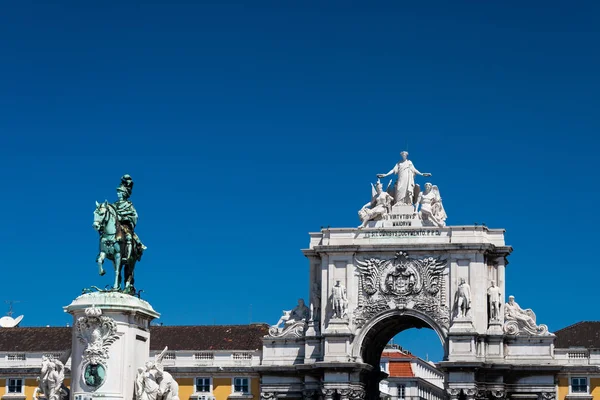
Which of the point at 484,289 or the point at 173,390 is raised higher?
the point at 484,289

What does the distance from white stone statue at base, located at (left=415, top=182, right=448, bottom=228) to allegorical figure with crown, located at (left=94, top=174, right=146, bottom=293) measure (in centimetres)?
→ 3557

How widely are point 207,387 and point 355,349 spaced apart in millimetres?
8958

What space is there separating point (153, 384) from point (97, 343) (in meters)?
1.61

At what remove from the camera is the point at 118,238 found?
105 ft

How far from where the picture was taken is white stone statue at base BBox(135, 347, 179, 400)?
31.0 m

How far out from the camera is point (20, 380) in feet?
233

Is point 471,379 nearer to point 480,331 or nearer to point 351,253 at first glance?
point 480,331

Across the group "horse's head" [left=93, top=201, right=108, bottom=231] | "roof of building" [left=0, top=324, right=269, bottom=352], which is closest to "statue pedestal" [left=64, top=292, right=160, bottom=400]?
"horse's head" [left=93, top=201, right=108, bottom=231]

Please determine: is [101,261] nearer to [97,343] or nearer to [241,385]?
[97,343]

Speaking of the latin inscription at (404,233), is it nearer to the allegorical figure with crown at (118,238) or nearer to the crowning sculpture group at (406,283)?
the crowning sculpture group at (406,283)

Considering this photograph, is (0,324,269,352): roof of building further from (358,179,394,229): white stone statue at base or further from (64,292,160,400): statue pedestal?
(64,292,160,400): statue pedestal

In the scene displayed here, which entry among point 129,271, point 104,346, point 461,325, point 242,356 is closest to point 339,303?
point 461,325

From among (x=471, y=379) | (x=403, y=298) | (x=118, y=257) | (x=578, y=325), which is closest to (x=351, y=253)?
(x=403, y=298)

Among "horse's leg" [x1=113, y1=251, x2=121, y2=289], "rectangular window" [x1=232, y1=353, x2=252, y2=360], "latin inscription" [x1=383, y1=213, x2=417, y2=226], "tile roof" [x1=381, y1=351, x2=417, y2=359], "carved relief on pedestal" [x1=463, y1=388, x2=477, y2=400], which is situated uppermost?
"tile roof" [x1=381, y1=351, x2=417, y2=359]
